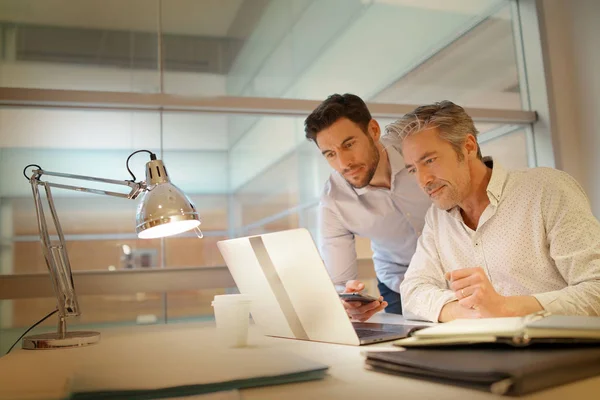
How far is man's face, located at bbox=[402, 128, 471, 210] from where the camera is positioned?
1.56 m

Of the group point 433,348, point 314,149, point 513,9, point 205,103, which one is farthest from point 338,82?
point 433,348

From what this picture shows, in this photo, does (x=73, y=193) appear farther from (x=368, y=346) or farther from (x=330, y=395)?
(x=330, y=395)

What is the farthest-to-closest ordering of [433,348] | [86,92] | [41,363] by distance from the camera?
[86,92] → [41,363] → [433,348]

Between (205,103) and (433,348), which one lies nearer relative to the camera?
(433,348)

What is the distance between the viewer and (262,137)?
10.9ft

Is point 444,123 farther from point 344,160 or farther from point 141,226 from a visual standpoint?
point 141,226

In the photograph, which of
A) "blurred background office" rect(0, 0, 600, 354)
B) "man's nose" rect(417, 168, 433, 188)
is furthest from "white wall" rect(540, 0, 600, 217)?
"man's nose" rect(417, 168, 433, 188)

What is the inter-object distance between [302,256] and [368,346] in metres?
0.22

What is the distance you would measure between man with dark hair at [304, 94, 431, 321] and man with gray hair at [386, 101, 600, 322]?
37 centimetres

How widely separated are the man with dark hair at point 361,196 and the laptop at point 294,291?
80 centimetres

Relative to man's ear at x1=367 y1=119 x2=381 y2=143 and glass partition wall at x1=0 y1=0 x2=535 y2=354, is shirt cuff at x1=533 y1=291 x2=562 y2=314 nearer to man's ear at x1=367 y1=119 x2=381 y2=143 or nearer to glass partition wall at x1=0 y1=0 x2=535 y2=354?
man's ear at x1=367 y1=119 x2=381 y2=143

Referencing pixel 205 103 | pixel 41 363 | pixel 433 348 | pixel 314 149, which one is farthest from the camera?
pixel 314 149

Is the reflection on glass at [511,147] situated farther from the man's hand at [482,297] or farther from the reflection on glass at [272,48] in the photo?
the man's hand at [482,297]

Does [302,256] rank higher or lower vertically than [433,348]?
higher
